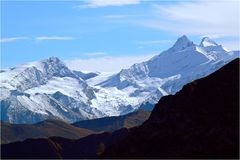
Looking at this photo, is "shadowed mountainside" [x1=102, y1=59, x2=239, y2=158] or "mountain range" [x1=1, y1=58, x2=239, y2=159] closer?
"mountain range" [x1=1, y1=58, x2=239, y2=159]

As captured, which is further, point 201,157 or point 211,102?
point 211,102

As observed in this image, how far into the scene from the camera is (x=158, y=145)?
16325cm

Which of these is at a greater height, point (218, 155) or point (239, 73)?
point (239, 73)

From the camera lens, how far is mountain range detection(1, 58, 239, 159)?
497ft

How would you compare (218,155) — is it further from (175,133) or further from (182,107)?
(182,107)

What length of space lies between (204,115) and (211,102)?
5.09 meters

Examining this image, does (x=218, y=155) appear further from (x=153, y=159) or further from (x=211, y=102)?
(x=211, y=102)

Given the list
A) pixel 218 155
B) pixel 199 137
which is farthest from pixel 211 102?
pixel 218 155

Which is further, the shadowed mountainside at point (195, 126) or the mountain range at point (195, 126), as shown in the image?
the shadowed mountainside at point (195, 126)

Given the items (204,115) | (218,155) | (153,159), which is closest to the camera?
(218,155)

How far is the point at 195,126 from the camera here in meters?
163

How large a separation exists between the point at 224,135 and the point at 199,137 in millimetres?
7033

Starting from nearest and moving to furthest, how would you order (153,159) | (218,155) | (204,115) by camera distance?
1. (218,155)
2. (153,159)
3. (204,115)

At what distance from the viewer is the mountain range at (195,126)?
152 metres
